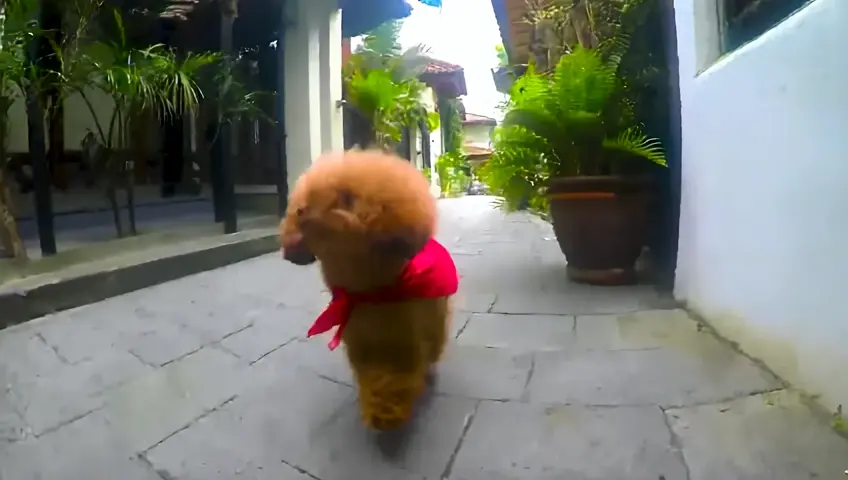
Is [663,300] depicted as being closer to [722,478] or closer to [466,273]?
[466,273]

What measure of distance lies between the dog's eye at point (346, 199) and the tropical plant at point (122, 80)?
213 cm

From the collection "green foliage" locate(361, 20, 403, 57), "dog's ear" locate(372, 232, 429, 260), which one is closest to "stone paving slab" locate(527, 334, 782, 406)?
"dog's ear" locate(372, 232, 429, 260)

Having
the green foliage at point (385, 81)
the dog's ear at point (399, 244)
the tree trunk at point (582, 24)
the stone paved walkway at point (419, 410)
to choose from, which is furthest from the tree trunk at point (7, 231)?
the green foliage at point (385, 81)

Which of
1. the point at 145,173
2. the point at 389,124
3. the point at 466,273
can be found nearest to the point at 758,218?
the point at 466,273

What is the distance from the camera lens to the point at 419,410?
5.63 ft

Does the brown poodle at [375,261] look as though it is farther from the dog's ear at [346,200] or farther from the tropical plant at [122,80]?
the tropical plant at [122,80]

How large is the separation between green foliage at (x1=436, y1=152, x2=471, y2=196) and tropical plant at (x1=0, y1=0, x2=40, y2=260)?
7794mm

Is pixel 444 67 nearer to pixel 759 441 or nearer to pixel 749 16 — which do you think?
pixel 749 16

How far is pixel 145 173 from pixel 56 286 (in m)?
3.68

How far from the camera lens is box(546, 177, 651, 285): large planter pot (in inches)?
116

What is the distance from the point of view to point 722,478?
1356 mm

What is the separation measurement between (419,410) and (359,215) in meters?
0.62

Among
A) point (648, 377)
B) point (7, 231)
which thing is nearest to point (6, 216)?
point (7, 231)

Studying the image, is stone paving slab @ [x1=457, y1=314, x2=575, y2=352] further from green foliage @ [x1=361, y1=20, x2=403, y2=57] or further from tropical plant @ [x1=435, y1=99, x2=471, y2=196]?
tropical plant @ [x1=435, y1=99, x2=471, y2=196]
